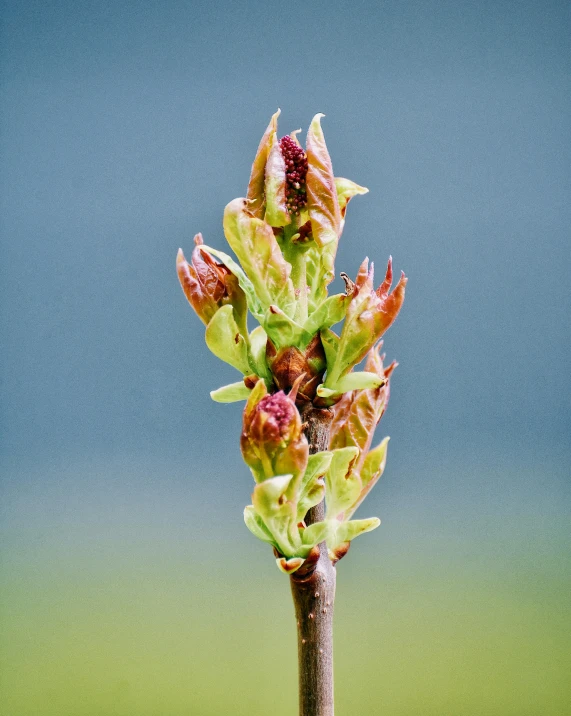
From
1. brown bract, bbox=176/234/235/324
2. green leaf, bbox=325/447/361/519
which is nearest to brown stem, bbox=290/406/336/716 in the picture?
green leaf, bbox=325/447/361/519

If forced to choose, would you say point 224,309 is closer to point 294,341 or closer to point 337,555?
point 294,341

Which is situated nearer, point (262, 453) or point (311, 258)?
point (262, 453)

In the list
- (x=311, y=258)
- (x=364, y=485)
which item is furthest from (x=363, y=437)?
(x=311, y=258)

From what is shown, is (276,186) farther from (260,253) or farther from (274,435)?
(274,435)

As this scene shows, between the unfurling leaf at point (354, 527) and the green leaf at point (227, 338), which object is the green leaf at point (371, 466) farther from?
the green leaf at point (227, 338)

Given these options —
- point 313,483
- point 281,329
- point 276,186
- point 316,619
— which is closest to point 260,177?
point 276,186
